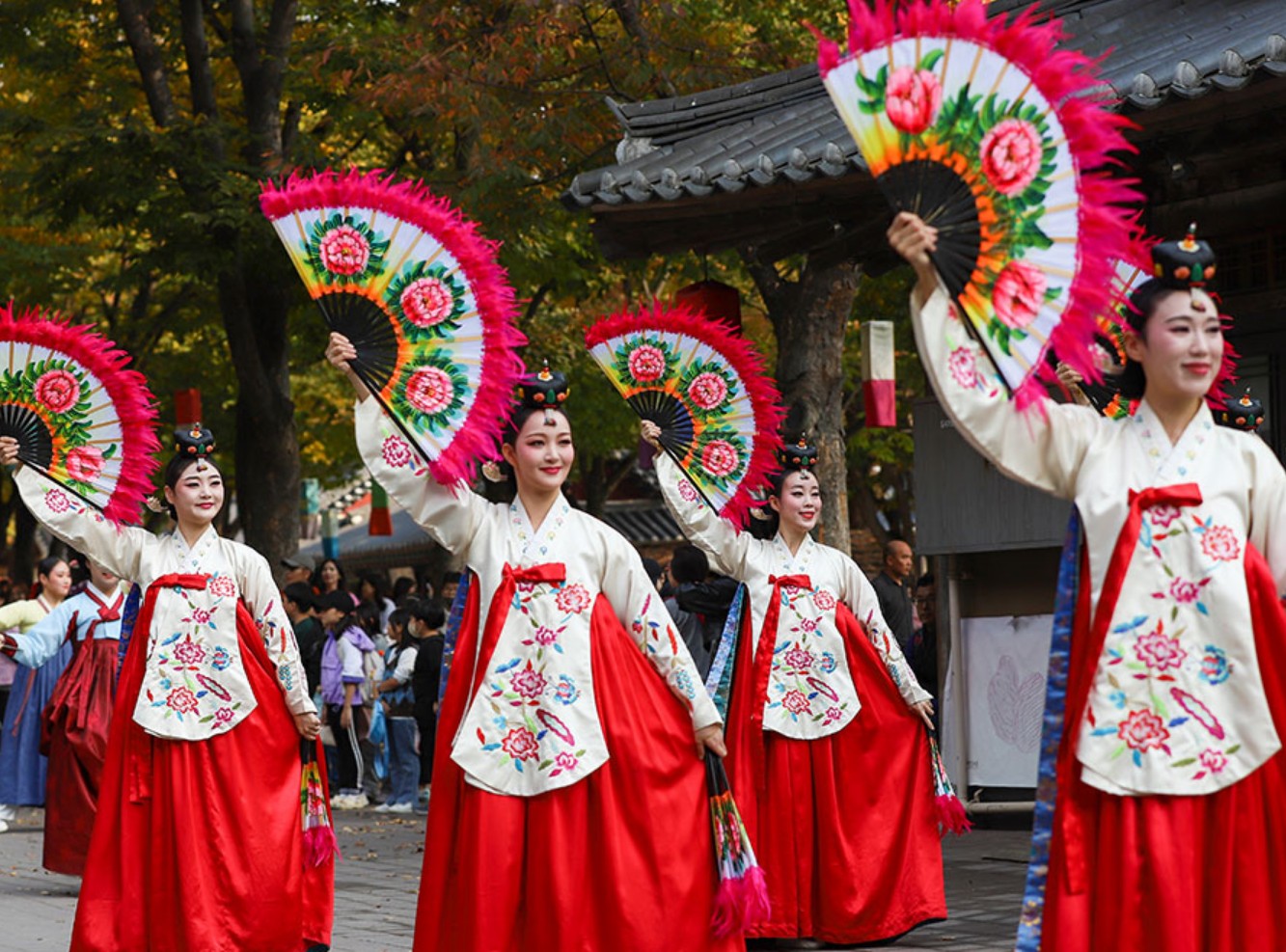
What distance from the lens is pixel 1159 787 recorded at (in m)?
4.48

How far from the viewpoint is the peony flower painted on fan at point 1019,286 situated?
4.47 metres

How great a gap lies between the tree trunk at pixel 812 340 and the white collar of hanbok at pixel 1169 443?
781 centimetres

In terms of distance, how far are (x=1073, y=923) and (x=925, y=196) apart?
64.0 inches

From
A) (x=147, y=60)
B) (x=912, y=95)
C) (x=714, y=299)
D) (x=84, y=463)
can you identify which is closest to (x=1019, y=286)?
(x=912, y=95)

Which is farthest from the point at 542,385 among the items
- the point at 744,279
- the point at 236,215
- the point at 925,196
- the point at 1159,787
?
the point at 744,279

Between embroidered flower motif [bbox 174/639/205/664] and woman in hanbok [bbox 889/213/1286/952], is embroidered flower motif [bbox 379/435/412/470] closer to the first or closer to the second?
embroidered flower motif [bbox 174/639/205/664]

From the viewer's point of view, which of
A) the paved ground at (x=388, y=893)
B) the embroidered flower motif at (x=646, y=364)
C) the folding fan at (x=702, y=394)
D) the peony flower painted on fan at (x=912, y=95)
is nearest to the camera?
the peony flower painted on fan at (x=912, y=95)

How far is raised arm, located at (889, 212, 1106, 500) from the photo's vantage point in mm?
4473

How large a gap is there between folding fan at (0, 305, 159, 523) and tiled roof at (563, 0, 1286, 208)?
2.09m

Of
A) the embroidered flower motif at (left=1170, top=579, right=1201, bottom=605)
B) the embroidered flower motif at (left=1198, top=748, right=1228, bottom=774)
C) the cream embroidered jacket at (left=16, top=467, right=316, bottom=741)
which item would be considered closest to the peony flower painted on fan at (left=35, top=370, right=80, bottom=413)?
the cream embroidered jacket at (left=16, top=467, right=316, bottom=741)

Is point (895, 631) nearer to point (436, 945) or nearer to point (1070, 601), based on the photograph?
point (436, 945)

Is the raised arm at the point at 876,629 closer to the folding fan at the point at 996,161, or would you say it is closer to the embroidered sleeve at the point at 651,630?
the embroidered sleeve at the point at 651,630

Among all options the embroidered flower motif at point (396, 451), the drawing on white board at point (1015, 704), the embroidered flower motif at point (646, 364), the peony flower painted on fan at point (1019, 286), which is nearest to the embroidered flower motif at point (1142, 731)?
the peony flower painted on fan at point (1019, 286)

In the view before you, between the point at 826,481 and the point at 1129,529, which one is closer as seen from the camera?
the point at 1129,529
